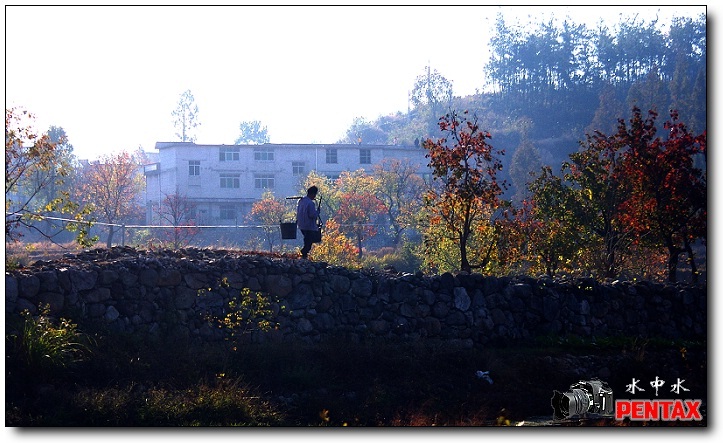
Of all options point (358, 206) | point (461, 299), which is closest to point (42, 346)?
point (461, 299)

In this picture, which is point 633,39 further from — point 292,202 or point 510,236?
point 510,236

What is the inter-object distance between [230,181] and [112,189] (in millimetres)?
9869

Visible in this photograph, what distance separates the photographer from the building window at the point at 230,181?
59750 millimetres

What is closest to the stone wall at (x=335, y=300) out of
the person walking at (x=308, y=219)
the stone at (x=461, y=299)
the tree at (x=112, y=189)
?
the stone at (x=461, y=299)

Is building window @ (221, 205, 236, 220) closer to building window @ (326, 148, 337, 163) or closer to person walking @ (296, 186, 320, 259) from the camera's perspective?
building window @ (326, 148, 337, 163)

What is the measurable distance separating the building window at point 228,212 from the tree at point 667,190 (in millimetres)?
43474

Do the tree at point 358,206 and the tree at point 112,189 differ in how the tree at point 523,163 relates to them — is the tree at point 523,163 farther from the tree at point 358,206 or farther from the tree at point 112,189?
the tree at point 112,189

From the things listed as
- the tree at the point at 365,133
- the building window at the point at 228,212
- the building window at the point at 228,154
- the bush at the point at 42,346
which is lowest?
the bush at the point at 42,346

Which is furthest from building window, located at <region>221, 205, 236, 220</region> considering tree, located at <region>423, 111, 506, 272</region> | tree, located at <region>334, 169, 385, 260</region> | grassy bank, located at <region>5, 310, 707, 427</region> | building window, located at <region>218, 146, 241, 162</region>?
grassy bank, located at <region>5, 310, 707, 427</region>

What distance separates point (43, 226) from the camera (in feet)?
156

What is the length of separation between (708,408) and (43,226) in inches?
1722

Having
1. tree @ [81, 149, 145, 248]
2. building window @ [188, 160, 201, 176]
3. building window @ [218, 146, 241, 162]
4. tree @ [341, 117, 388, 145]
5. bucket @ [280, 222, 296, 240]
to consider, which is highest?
tree @ [341, 117, 388, 145]

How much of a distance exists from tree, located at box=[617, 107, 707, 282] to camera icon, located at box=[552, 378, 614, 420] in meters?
7.16

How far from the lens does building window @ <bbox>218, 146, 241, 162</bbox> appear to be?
59572 mm
